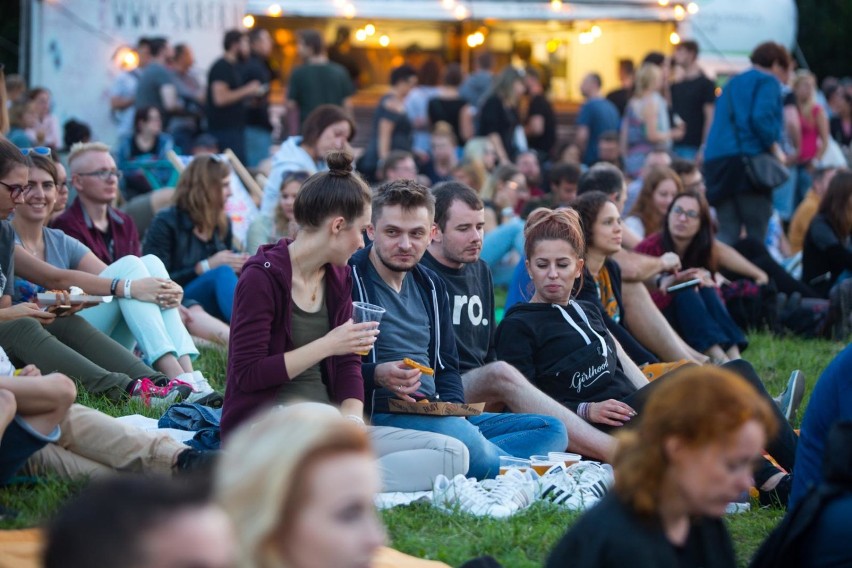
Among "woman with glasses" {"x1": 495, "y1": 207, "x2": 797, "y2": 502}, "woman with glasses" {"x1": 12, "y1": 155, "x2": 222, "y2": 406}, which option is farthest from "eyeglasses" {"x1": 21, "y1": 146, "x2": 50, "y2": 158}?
"woman with glasses" {"x1": 495, "y1": 207, "x2": 797, "y2": 502}

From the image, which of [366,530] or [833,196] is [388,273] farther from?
[833,196]

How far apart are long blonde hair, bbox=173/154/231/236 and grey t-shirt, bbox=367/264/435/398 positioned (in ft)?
9.24

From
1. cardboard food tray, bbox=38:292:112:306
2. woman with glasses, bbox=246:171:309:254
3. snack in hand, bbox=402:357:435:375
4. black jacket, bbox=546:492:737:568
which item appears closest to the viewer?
black jacket, bbox=546:492:737:568

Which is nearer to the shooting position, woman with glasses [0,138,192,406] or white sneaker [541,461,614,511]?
white sneaker [541,461,614,511]

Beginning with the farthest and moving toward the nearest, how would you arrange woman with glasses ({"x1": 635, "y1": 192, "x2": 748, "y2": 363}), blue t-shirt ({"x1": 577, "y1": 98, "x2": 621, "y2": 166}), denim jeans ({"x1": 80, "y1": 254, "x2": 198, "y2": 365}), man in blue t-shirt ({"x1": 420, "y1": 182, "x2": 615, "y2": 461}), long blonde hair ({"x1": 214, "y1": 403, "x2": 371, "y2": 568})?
blue t-shirt ({"x1": 577, "y1": 98, "x2": 621, "y2": 166})
woman with glasses ({"x1": 635, "y1": 192, "x2": 748, "y2": 363})
denim jeans ({"x1": 80, "y1": 254, "x2": 198, "y2": 365})
man in blue t-shirt ({"x1": 420, "y1": 182, "x2": 615, "y2": 461})
long blonde hair ({"x1": 214, "y1": 403, "x2": 371, "y2": 568})

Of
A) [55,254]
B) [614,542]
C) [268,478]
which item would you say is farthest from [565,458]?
[268,478]

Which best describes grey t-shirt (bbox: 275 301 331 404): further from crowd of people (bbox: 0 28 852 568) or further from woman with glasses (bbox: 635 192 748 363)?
woman with glasses (bbox: 635 192 748 363)

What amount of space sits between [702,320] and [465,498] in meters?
3.80

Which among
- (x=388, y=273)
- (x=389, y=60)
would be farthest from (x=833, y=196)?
(x=389, y=60)

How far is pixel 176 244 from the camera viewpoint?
26.5 feet

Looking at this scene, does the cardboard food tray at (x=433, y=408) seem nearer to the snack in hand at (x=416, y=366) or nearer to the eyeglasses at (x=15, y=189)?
the snack in hand at (x=416, y=366)

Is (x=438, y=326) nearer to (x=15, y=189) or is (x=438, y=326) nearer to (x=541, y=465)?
(x=541, y=465)

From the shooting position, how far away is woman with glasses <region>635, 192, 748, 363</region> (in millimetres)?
8203

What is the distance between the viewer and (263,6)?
51.0ft
